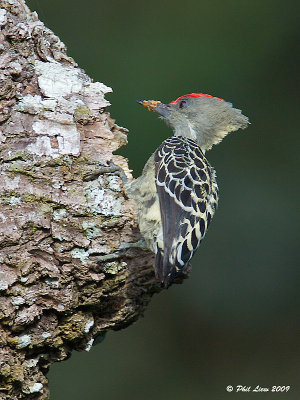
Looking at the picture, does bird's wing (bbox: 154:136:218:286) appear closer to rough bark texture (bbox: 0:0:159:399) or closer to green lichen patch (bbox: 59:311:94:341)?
rough bark texture (bbox: 0:0:159:399)

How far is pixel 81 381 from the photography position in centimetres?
632

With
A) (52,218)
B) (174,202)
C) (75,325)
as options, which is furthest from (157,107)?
(75,325)

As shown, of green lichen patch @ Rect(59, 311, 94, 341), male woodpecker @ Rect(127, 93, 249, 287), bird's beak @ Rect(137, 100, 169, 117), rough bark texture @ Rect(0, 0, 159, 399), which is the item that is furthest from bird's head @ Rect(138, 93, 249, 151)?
green lichen patch @ Rect(59, 311, 94, 341)

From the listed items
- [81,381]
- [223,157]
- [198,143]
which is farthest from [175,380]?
[198,143]

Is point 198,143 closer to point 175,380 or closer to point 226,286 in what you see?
point 226,286

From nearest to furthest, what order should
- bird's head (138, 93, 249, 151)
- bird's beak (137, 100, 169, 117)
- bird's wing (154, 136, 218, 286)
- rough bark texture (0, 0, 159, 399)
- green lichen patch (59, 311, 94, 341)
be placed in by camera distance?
rough bark texture (0, 0, 159, 399) < green lichen patch (59, 311, 94, 341) < bird's wing (154, 136, 218, 286) < bird's head (138, 93, 249, 151) < bird's beak (137, 100, 169, 117)

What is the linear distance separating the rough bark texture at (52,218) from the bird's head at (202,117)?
1.08 m

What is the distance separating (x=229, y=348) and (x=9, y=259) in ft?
12.2

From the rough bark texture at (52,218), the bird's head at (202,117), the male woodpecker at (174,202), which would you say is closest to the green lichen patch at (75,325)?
the rough bark texture at (52,218)

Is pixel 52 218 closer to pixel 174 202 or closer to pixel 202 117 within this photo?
pixel 174 202

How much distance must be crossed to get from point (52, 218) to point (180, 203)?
A: 0.81m

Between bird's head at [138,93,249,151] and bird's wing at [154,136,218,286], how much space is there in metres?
0.55

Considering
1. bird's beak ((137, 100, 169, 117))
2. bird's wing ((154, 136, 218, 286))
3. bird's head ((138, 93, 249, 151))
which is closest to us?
bird's wing ((154, 136, 218, 286))

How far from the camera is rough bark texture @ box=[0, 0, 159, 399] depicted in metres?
3.50
